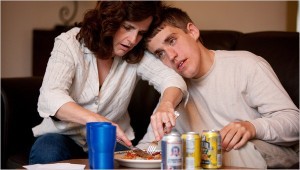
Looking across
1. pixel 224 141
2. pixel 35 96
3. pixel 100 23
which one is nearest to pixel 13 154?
pixel 35 96

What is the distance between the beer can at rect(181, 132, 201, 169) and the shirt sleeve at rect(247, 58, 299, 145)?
0.39 meters

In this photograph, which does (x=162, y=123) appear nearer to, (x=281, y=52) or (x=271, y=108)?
(x=271, y=108)

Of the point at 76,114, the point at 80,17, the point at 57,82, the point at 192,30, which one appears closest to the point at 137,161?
the point at 76,114

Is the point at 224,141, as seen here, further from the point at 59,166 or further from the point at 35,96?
the point at 35,96

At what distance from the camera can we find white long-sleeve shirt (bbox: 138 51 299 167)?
162cm

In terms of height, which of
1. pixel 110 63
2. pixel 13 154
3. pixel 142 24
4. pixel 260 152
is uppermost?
pixel 142 24

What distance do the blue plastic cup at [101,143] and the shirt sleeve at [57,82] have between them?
1.26ft

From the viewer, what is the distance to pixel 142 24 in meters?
1.73

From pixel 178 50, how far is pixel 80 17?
1922mm

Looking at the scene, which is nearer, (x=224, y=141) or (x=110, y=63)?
(x=224, y=141)

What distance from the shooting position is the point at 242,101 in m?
1.80

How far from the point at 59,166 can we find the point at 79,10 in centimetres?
239

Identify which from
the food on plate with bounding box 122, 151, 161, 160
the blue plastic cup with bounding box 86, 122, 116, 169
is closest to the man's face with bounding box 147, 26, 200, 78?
the food on plate with bounding box 122, 151, 161, 160

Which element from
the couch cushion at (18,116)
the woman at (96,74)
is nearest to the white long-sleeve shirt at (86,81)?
the woman at (96,74)
